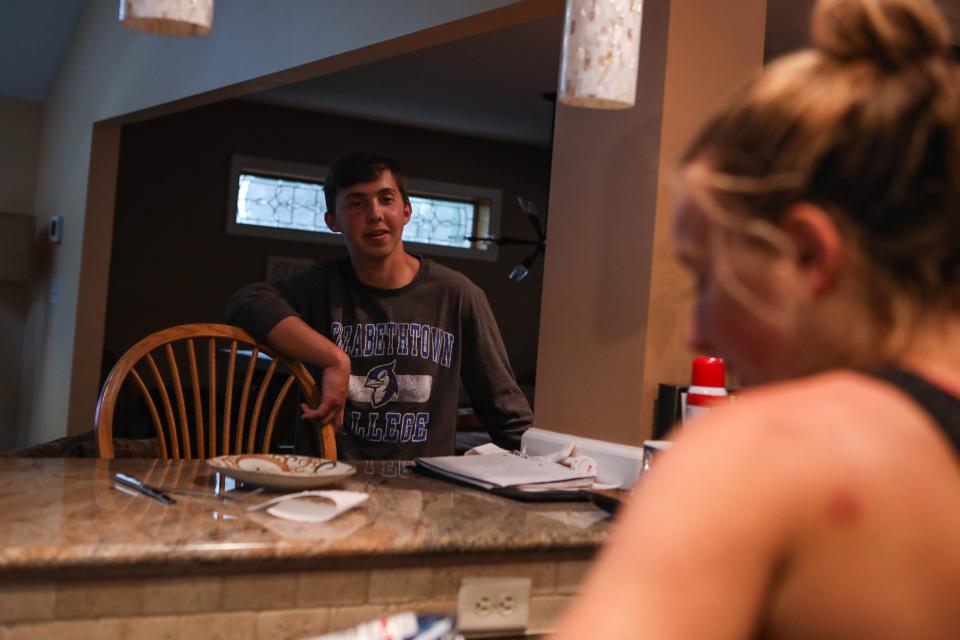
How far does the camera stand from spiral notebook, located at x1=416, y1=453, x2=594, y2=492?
1.71m

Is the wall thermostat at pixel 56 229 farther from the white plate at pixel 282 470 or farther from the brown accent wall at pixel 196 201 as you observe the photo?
the white plate at pixel 282 470

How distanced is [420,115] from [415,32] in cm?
440

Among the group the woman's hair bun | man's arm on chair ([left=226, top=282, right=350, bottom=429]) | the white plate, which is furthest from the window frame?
the woman's hair bun

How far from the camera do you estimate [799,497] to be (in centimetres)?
48

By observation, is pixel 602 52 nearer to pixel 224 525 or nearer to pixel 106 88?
pixel 224 525

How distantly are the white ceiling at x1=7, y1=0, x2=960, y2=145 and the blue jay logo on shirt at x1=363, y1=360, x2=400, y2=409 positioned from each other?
8.94 feet

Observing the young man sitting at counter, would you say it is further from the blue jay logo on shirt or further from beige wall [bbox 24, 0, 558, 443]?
beige wall [bbox 24, 0, 558, 443]

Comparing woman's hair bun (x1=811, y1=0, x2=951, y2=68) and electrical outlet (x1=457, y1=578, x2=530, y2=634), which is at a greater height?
woman's hair bun (x1=811, y1=0, x2=951, y2=68)

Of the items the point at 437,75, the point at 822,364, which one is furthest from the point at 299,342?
the point at 437,75

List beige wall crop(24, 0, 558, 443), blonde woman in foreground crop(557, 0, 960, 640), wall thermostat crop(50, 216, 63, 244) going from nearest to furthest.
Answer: blonde woman in foreground crop(557, 0, 960, 640) < beige wall crop(24, 0, 558, 443) < wall thermostat crop(50, 216, 63, 244)

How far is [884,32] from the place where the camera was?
548 mm

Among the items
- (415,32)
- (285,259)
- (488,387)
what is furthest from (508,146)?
(488,387)

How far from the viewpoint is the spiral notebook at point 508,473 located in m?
1.71

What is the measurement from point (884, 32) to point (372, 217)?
196 centimetres
